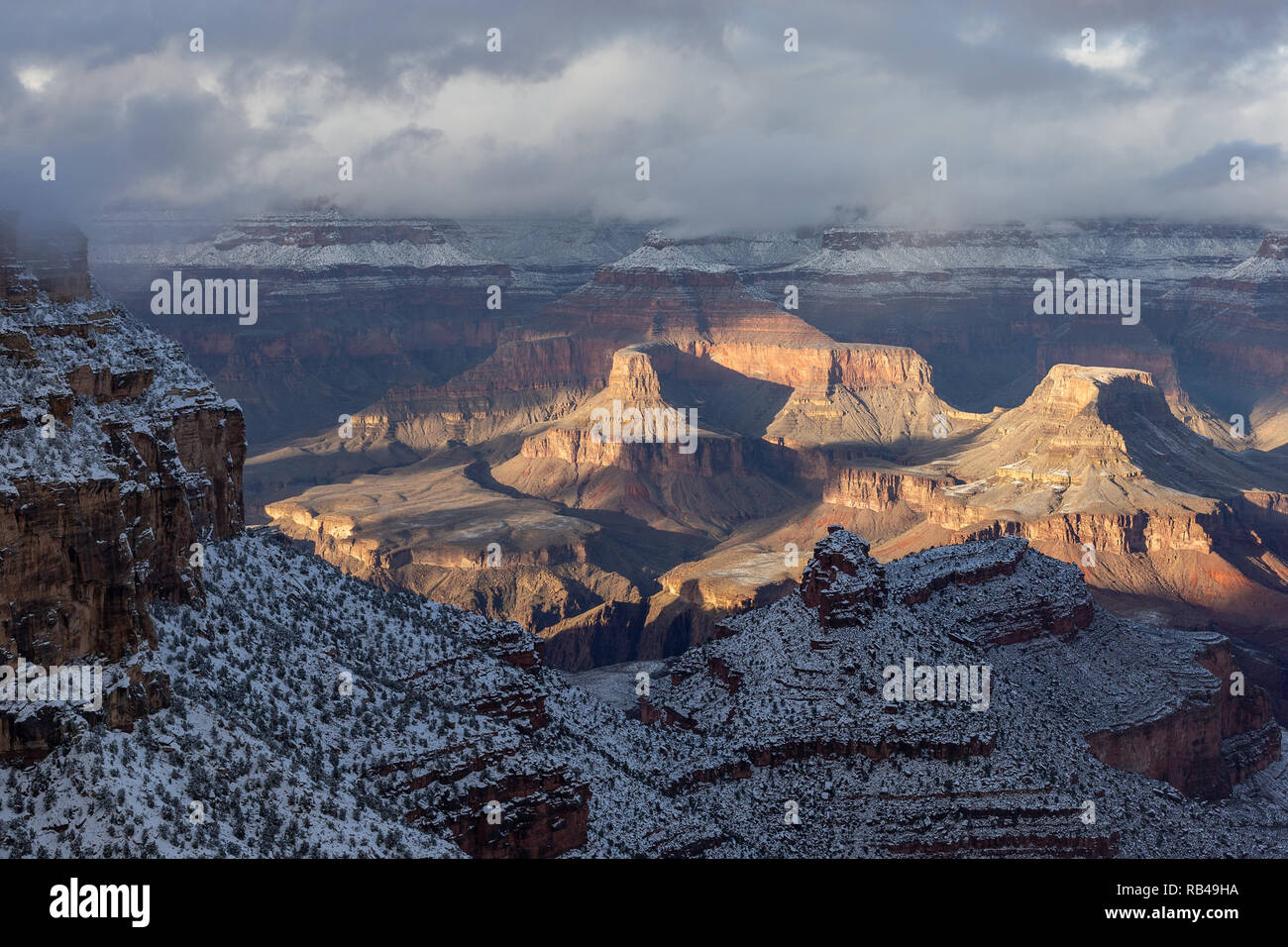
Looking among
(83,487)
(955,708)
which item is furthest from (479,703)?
(955,708)

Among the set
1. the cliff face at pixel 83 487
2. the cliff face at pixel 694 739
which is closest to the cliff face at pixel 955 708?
the cliff face at pixel 694 739

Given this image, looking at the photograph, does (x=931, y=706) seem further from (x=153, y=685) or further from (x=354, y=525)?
(x=354, y=525)

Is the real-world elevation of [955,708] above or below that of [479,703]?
below

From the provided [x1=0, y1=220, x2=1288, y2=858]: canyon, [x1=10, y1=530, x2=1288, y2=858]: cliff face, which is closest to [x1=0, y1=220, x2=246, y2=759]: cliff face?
[x1=0, y1=220, x2=1288, y2=858]: canyon

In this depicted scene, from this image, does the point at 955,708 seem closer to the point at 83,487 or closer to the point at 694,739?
the point at 694,739

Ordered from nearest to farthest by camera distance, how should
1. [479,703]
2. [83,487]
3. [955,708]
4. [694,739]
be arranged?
[83,487]
[479,703]
[955,708]
[694,739]

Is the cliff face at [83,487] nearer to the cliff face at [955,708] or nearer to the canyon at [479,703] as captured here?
the canyon at [479,703]

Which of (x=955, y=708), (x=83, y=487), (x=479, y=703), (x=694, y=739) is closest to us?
(x=83, y=487)

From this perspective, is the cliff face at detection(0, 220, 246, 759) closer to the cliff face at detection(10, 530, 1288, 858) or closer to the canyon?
the canyon

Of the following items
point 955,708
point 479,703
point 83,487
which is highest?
point 83,487
